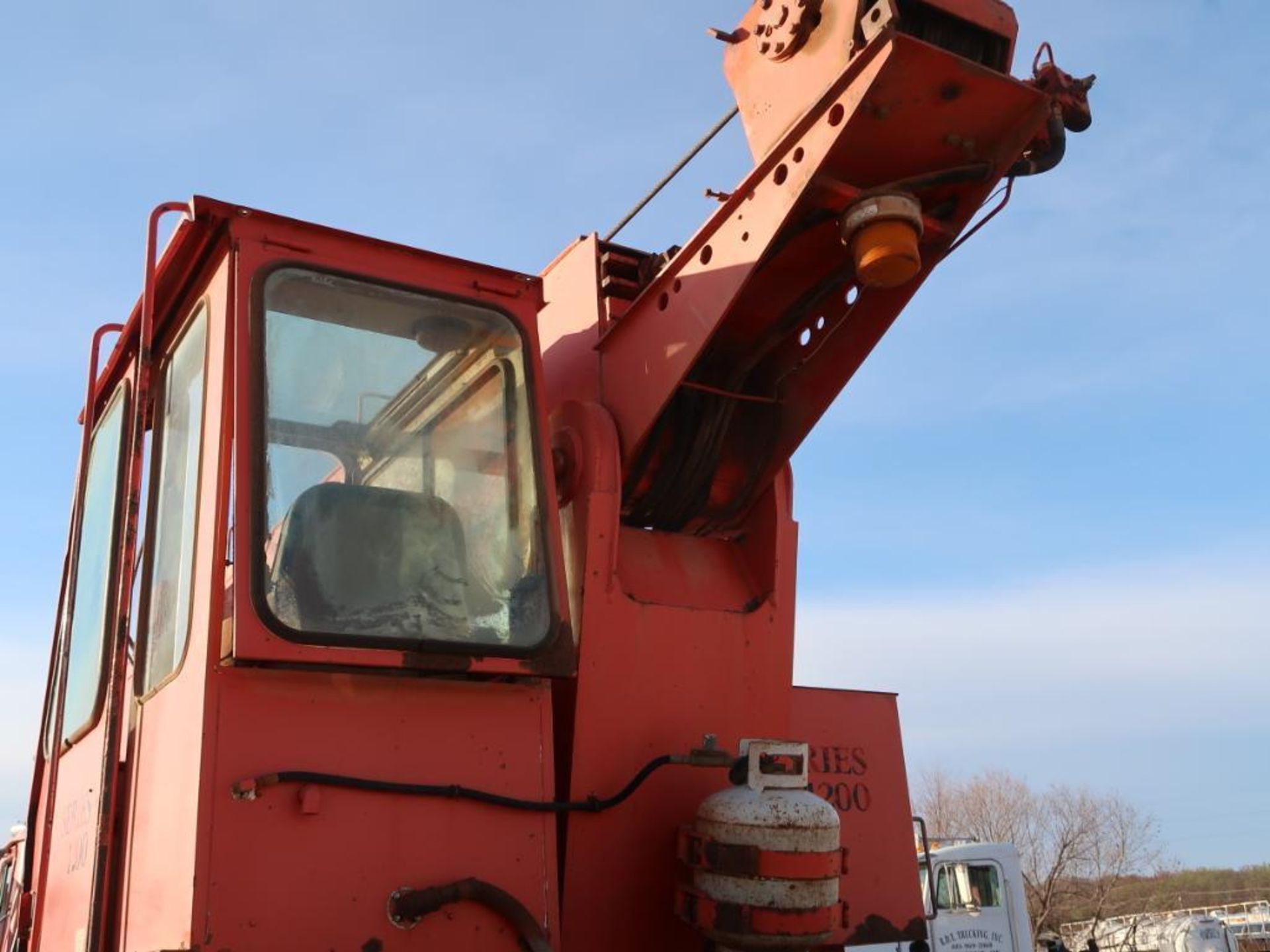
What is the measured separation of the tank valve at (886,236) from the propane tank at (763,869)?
1.27 m

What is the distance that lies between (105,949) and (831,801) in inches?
79.7

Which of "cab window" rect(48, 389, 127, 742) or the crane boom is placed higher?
the crane boom

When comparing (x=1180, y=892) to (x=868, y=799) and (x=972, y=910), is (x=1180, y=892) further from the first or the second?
(x=868, y=799)

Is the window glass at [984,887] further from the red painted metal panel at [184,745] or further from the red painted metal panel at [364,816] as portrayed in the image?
the red painted metal panel at [184,745]

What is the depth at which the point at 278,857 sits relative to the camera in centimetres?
246

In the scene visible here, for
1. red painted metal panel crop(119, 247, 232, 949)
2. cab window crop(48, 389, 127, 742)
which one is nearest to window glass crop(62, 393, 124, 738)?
cab window crop(48, 389, 127, 742)

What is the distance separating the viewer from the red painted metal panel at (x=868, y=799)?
349 cm

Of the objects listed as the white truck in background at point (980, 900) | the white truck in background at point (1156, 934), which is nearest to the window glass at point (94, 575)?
the white truck in background at point (980, 900)

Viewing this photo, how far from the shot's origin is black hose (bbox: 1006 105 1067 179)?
3086 mm

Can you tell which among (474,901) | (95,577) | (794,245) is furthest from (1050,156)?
(95,577)

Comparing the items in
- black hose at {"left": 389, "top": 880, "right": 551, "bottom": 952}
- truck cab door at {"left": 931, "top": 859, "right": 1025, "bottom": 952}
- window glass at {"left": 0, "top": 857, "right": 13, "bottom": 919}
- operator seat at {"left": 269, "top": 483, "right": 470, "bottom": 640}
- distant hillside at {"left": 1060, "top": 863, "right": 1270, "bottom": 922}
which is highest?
operator seat at {"left": 269, "top": 483, "right": 470, "bottom": 640}

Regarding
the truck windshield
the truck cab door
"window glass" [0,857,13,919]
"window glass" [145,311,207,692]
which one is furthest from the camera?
the truck cab door

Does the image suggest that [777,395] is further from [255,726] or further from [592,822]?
[255,726]

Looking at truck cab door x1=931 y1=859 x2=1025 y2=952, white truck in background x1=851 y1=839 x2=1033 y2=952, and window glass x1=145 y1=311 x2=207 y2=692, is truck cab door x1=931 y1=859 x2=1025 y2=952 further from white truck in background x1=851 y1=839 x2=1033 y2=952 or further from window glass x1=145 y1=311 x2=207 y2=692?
window glass x1=145 y1=311 x2=207 y2=692
